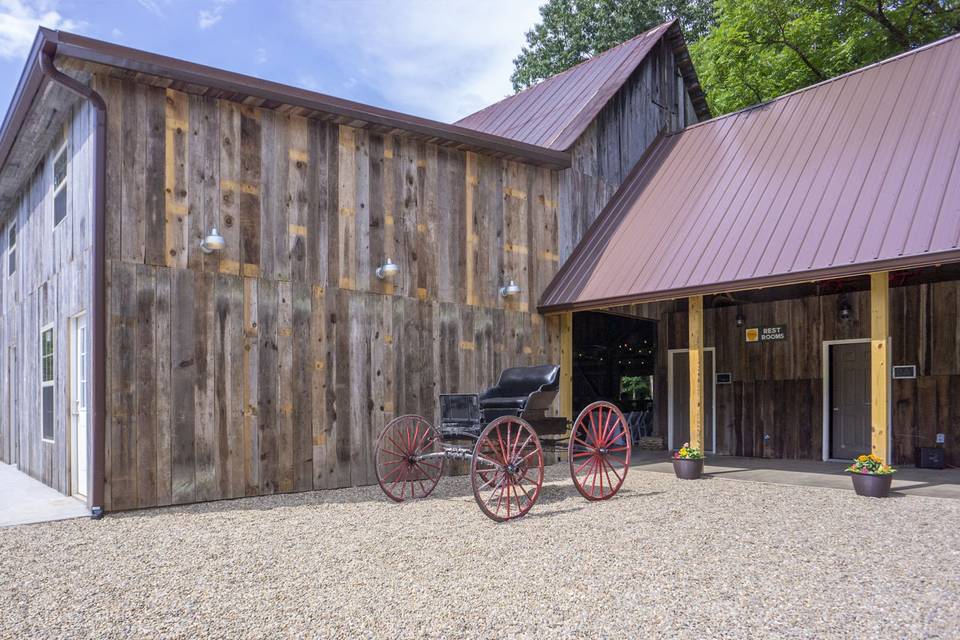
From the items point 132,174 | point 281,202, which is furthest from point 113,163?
point 281,202

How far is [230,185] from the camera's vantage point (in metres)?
7.52

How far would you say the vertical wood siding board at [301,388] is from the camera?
7770 mm

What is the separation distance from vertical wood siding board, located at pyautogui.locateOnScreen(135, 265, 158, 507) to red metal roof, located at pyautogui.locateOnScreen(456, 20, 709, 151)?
6214mm

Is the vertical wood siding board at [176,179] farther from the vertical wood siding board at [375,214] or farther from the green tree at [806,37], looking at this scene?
the green tree at [806,37]

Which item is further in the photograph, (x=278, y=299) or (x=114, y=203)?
(x=278, y=299)

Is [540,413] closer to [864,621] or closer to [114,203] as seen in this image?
[864,621]

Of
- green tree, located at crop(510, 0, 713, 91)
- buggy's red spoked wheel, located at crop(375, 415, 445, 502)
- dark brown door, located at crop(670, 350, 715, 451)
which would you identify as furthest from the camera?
green tree, located at crop(510, 0, 713, 91)

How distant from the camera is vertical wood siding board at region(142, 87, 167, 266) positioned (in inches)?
275

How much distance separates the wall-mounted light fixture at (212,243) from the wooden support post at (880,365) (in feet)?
21.5

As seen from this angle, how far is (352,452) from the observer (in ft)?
26.9

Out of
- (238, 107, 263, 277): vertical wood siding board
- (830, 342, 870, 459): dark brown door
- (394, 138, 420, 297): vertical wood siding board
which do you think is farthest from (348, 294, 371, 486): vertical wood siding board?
(830, 342, 870, 459): dark brown door

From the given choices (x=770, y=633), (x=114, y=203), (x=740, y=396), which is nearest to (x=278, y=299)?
(x=114, y=203)

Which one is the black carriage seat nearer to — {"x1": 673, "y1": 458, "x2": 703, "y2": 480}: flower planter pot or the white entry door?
{"x1": 673, "y1": 458, "x2": 703, "y2": 480}: flower planter pot

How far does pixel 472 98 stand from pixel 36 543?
31.3 meters
